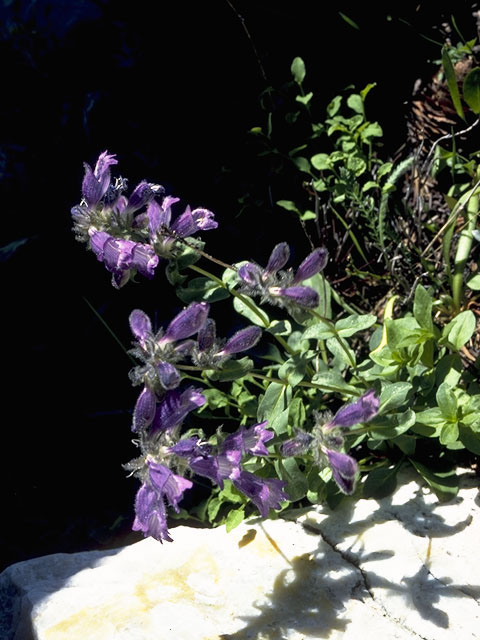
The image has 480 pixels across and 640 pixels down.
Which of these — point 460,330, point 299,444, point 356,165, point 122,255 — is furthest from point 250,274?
point 356,165

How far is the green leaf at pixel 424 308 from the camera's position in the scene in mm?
2021

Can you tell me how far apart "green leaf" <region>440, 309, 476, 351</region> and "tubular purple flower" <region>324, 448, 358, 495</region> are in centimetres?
62

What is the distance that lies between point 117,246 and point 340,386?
70 centimetres

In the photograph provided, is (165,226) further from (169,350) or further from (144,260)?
(169,350)

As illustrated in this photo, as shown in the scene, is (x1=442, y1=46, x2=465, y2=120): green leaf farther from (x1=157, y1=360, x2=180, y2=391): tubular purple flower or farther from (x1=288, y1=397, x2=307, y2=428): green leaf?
(x1=157, y1=360, x2=180, y2=391): tubular purple flower

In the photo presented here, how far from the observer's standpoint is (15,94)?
8.66ft

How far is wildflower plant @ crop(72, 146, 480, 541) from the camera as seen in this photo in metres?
1.60

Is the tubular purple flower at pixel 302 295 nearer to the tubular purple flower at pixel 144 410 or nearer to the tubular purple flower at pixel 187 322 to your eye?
the tubular purple flower at pixel 187 322

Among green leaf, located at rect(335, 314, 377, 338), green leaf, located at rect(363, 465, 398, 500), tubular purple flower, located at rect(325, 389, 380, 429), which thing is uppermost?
tubular purple flower, located at rect(325, 389, 380, 429)

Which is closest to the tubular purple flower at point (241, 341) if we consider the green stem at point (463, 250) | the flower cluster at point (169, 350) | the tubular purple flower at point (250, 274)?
the flower cluster at point (169, 350)

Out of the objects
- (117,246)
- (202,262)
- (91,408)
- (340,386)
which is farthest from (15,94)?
(340,386)

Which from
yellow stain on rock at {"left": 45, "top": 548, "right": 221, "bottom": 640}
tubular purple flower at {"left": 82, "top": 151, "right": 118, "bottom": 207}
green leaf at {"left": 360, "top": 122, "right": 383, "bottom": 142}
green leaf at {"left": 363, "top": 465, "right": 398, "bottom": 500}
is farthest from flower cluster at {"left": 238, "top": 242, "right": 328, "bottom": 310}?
green leaf at {"left": 360, "top": 122, "right": 383, "bottom": 142}

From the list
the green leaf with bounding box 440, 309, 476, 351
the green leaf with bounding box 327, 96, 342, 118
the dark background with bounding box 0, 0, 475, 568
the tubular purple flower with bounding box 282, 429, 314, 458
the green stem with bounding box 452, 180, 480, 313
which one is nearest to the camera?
the tubular purple flower with bounding box 282, 429, 314, 458

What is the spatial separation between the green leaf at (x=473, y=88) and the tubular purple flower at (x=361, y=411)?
1263 millimetres
